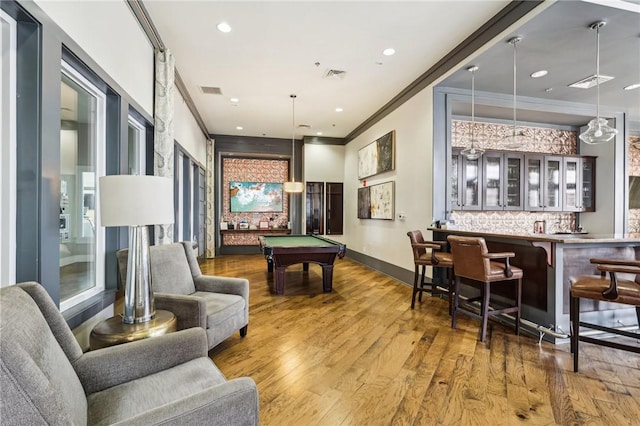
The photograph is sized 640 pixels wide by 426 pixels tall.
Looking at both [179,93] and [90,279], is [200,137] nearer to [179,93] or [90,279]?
[179,93]

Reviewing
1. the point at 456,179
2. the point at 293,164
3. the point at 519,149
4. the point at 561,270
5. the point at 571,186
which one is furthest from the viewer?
the point at 293,164

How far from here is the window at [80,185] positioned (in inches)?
87.6

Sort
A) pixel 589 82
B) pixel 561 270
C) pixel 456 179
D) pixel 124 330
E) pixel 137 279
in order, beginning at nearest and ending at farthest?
pixel 124 330, pixel 137 279, pixel 561 270, pixel 589 82, pixel 456 179

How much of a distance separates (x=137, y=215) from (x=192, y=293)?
4.88 feet

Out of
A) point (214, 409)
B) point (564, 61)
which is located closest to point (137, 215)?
point (214, 409)

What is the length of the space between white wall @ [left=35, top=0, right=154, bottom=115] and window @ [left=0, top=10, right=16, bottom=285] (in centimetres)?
29

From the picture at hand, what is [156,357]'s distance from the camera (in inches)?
60.9

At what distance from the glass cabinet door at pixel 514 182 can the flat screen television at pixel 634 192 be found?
3431mm

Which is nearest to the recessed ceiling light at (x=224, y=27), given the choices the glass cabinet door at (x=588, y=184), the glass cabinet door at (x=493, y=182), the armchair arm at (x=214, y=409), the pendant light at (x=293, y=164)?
the pendant light at (x=293, y=164)

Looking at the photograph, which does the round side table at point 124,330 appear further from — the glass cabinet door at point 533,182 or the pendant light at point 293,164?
the glass cabinet door at point 533,182

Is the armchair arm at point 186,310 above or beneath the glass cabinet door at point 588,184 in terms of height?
beneath

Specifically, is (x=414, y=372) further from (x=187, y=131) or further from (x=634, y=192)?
(x=634, y=192)

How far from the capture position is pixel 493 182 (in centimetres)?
544

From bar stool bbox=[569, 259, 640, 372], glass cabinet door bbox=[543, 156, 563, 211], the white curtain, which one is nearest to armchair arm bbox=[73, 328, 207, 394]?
the white curtain
